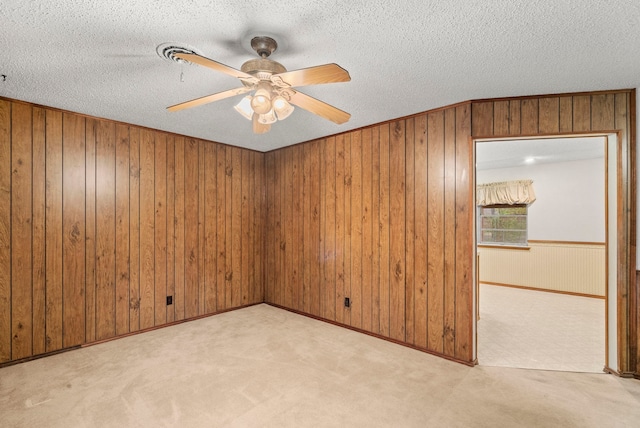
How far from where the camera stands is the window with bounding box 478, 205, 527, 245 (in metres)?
6.19

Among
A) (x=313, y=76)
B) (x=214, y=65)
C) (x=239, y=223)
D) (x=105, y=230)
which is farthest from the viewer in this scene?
(x=239, y=223)

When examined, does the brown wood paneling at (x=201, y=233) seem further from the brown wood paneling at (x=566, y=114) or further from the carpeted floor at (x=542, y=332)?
the brown wood paneling at (x=566, y=114)

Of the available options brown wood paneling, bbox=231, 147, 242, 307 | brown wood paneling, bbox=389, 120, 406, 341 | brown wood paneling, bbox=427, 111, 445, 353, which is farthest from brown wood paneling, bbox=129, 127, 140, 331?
brown wood paneling, bbox=427, 111, 445, 353

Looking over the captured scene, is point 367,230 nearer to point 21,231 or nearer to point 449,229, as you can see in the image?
point 449,229

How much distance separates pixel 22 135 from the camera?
2.82 metres

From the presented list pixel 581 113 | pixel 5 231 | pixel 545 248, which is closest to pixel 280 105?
pixel 581 113

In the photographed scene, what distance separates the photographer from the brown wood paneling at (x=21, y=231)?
109 inches

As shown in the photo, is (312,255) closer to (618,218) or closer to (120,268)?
(120,268)

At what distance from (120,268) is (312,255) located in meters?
2.25

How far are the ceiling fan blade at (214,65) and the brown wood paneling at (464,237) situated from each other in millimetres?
2026

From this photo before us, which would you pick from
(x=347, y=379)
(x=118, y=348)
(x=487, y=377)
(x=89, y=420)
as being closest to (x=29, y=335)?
(x=118, y=348)

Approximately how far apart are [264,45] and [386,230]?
89.1 inches

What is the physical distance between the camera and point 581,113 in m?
2.63

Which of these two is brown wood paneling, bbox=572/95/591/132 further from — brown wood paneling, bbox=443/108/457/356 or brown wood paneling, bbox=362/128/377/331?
brown wood paneling, bbox=362/128/377/331
